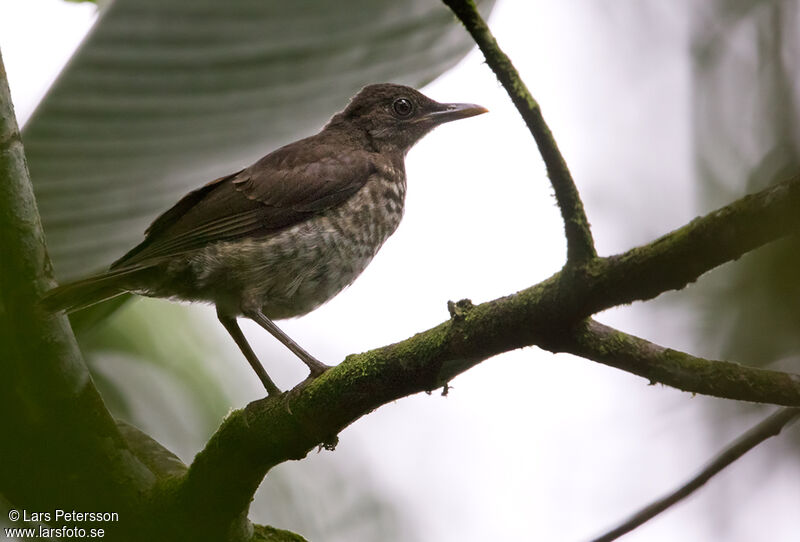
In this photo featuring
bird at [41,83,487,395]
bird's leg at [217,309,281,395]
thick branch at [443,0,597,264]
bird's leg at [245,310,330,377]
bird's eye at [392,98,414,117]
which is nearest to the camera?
thick branch at [443,0,597,264]

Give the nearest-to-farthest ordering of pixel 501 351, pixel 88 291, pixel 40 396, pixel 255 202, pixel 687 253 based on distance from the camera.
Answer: pixel 687 253 → pixel 501 351 → pixel 40 396 → pixel 88 291 → pixel 255 202

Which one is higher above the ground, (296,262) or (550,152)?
(296,262)

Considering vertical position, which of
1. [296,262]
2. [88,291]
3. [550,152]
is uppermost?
[296,262]

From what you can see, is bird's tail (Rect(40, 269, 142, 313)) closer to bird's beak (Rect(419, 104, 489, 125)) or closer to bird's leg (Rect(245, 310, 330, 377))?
bird's leg (Rect(245, 310, 330, 377))

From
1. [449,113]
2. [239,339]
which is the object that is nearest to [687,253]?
[239,339]

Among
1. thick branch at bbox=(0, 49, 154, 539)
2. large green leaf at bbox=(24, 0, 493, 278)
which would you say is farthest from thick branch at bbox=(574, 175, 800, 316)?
thick branch at bbox=(0, 49, 154, 539)

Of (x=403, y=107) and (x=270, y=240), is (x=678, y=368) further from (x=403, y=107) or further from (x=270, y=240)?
(x=403, y=107)
